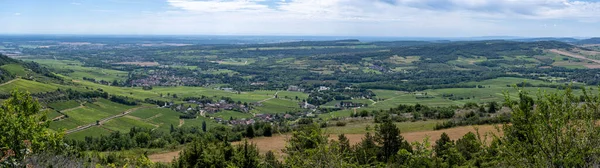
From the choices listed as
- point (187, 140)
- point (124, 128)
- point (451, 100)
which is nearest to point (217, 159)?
point (187, 140)

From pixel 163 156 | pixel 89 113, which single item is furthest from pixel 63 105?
pixel 163 156

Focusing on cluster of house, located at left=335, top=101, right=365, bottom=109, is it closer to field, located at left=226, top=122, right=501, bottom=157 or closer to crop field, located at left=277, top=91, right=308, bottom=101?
crop field, located at left=277, top=91, right=308, bottom=101

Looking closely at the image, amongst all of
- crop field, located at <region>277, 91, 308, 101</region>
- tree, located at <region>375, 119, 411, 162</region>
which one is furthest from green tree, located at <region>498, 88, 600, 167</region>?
crop field, located at <region>277, 91, 308, 101</region>

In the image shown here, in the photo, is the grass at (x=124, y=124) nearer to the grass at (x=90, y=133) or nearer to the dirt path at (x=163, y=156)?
the grass at (x=90, y=133)

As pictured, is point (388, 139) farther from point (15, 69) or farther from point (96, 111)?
point (15, 69)

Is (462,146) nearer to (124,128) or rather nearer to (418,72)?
(124,128)

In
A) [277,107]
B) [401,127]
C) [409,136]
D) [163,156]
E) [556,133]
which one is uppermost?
[556,133]

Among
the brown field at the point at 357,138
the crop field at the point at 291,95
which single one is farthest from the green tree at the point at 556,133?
the crop field at the point at 291,95
